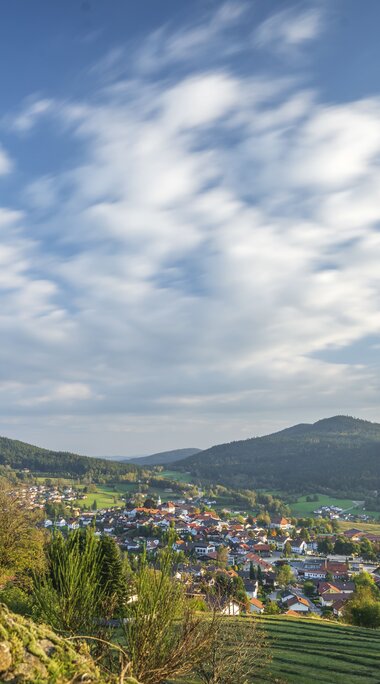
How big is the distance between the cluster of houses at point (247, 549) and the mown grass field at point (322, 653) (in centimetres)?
3509

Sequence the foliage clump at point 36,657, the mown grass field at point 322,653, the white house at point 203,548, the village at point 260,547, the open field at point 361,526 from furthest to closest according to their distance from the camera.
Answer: the open field at point 361,526, the white house at point 203,548, the village at point 260,547, the mown grass field at point 322,653, the foliage clump at point 36,657

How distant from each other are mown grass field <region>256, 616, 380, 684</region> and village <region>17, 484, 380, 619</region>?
25239mm

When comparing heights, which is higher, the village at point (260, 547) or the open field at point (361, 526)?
the village at point (260, 547)

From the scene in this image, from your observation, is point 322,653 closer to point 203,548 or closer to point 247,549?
point 203,548

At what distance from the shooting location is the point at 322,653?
30.1 metres

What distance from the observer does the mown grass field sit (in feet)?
82.7

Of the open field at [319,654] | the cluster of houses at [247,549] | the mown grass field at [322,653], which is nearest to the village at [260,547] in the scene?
the cluster of houses at [247,549]

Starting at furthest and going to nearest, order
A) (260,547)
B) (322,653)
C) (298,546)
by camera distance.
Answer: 1. (298,546)
2. (260,547)
3. (322,653)

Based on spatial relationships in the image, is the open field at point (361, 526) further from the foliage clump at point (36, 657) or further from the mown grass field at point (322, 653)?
the foliage clump at point (36, 657)

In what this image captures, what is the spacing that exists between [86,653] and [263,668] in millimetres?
20377

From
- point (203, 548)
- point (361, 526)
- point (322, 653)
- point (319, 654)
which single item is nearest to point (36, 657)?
point (319, 654)

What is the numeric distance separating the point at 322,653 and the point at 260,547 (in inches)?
4706

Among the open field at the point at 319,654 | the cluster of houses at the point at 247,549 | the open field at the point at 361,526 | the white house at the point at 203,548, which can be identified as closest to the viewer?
the open field at the point at 319,654

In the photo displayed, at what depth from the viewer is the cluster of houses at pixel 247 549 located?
87.2m
